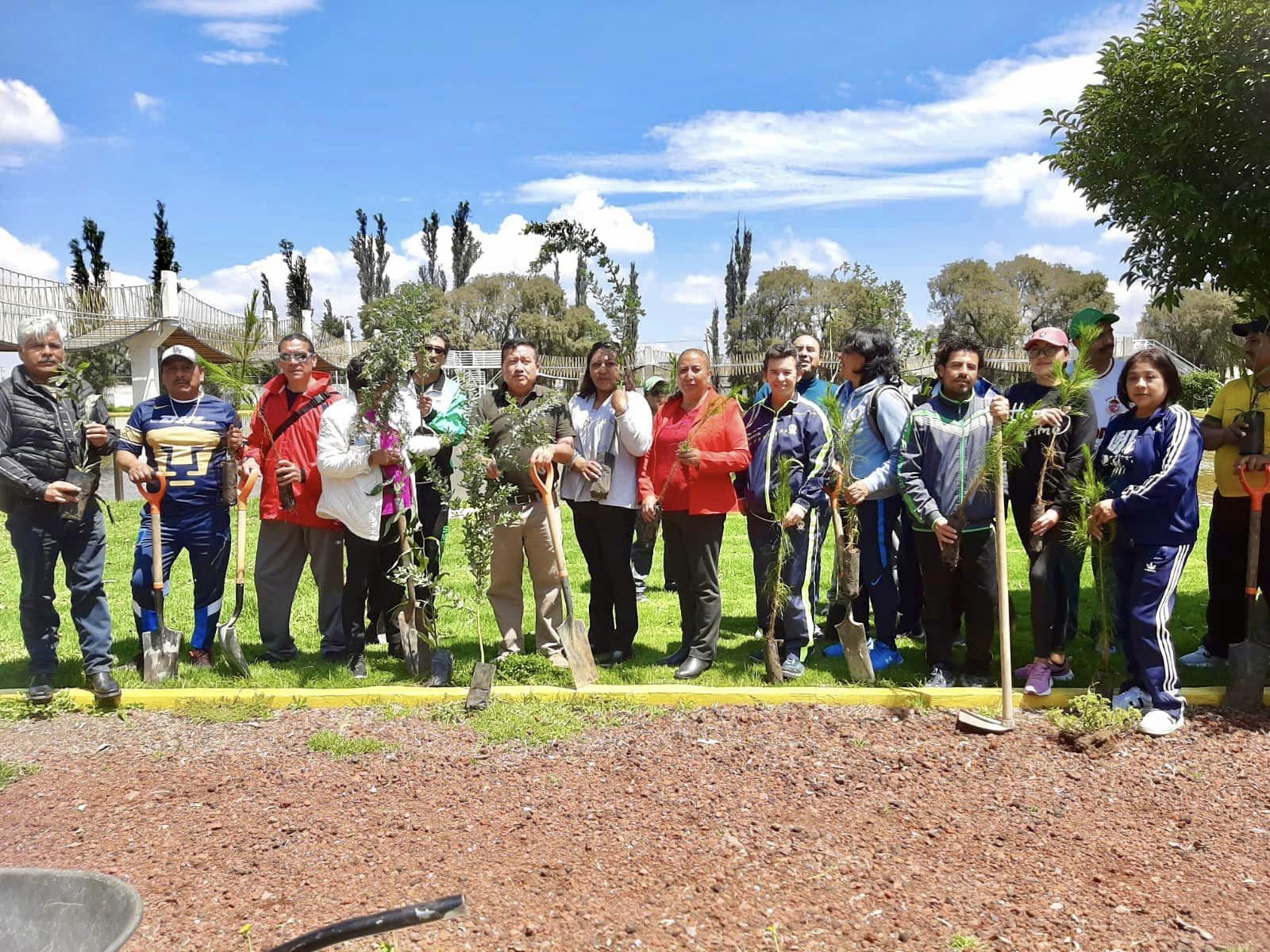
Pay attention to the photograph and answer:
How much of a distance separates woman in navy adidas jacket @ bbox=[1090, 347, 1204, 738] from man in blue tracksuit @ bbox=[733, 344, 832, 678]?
60.7 inches

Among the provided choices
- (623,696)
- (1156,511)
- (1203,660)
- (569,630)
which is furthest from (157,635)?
(1203,660)

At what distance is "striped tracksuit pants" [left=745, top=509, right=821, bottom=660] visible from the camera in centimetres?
574

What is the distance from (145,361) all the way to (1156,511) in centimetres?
2832

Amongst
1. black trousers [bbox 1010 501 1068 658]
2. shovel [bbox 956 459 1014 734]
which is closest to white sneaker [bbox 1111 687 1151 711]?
black trousers [bbox 1010 501 1068 658]

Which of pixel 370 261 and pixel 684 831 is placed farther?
pixel 370 261

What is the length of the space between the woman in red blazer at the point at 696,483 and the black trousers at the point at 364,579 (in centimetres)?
170

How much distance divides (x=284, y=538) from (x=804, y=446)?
3.42m

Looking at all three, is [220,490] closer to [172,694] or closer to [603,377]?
[172,694]

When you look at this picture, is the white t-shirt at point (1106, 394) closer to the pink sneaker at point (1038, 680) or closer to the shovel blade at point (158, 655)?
the pink sneaker at point (1038, 680)

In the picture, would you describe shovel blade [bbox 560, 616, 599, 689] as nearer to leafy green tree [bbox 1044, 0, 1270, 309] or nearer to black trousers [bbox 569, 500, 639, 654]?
black trousers [bbox 569, 500, 639, 654]

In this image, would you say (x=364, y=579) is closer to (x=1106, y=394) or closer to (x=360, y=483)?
(x=360, y=483)

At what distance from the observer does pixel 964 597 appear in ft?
18.1

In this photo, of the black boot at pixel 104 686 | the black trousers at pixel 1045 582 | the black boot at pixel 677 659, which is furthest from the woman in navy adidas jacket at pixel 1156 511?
the black boot at pixel 104 686

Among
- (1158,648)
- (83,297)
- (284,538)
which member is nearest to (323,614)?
(284,538)
